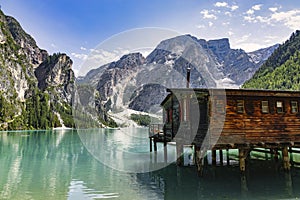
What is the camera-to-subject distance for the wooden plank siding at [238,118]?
76.3 feet

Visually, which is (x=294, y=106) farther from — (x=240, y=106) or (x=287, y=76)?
(x=287, y=76)

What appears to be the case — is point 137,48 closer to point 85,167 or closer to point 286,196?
point 85,167

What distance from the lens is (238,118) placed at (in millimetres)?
23859

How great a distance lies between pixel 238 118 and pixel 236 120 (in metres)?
0.29

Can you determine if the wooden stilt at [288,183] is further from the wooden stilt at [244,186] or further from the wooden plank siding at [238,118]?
the wooden plank siding at [238,118]

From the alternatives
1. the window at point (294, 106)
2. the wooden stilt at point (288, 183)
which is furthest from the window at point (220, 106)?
the wooden stilt at point (288, 183)

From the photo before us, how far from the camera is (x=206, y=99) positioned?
24172 mm

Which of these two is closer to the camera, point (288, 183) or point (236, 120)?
point (288, 183)

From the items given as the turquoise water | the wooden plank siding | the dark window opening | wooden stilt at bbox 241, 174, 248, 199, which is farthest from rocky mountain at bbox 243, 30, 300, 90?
the dark window opening

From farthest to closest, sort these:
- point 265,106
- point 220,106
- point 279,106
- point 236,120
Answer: point 279,106 → point 265,106 → point 236,120 → point 220,106

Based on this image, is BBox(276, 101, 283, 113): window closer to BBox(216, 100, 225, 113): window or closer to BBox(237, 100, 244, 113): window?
BBox(237, 100, 244, 113): window

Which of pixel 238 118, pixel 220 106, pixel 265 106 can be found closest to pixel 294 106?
pixel 265 106

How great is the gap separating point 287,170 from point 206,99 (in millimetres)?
11423

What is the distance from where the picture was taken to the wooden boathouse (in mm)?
23234
